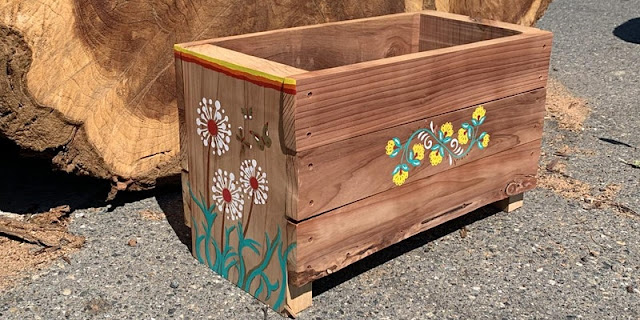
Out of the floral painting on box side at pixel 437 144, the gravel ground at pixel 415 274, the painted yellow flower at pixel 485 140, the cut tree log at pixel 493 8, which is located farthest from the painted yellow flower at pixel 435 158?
the cut tree log at pixel 493 8

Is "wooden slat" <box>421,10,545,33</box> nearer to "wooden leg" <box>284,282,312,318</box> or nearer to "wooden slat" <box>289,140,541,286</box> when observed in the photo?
"wooden slat" <box>289,140,541,286</box>

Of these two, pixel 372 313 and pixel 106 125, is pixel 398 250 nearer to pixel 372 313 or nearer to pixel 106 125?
pixel 372 313

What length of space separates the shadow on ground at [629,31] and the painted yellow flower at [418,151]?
382 cm

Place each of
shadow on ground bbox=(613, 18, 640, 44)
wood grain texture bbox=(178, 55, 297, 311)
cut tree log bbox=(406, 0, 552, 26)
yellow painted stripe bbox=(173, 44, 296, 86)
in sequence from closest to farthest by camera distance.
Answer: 1. yellow painted stripe bbox=(173, 44, 296, 86)
2. wood grain texture bbox=(178, 55, 297, 311)
3. cut tree log bbox=(406, 0, 552, 26)
4. shadow on ground bbox=(613, 18, 640, 44)

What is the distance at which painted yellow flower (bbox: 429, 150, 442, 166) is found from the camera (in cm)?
214

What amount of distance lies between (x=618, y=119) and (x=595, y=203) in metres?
1.10

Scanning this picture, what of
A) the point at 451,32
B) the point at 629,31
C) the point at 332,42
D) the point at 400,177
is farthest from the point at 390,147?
the point at 629,31

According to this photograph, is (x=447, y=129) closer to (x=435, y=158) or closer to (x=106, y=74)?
(x=435, y=158)

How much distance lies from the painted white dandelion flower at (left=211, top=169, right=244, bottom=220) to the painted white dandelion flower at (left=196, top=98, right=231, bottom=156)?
0.23 feet

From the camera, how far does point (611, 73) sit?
4.46m

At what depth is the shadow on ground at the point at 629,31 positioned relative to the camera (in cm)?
540

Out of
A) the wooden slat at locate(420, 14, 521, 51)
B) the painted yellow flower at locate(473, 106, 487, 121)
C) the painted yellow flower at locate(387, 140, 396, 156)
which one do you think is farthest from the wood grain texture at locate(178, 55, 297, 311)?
the wooden slat at locate(420, 14, 521, 51)

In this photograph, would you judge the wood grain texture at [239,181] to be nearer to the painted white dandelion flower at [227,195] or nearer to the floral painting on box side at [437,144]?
the painted white dandelion flower at [227,195]

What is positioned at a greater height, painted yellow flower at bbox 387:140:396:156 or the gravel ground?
painted yellow flower at bbox 387:140:396:156
